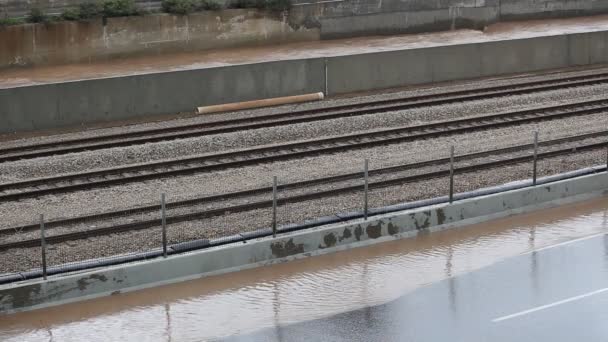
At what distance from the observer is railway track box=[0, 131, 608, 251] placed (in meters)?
17.1

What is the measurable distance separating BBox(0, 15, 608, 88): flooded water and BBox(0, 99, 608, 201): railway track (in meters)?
11.9

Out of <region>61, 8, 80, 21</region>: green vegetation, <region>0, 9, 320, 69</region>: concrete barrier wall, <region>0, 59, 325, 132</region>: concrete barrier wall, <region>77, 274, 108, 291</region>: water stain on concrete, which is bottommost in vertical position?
<region>77, 274, 108, 291</region>: water stain on concrete

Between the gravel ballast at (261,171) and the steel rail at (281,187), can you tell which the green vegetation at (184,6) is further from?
the steel rail at (281,187)

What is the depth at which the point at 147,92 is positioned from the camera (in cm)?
2777

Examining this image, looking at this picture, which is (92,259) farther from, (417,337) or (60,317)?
(417,337)

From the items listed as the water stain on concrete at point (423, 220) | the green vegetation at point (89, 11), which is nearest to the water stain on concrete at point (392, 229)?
the water stain on concrete at point (423, 220)

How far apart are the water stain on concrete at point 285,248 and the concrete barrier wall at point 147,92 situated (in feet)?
42.5

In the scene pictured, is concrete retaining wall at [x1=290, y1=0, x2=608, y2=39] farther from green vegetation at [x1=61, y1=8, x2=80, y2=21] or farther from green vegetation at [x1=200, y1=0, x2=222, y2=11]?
green vegetation at [x1=61, y1=8, x2=80, y2=21]

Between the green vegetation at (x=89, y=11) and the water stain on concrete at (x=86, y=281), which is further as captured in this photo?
the green vegetation at (x=89, y=11)

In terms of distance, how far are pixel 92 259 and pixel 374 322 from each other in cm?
492

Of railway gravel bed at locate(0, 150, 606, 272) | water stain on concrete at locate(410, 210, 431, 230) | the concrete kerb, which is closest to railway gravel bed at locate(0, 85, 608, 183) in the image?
railway gravel bed at locate(0, 150, 606, 272)

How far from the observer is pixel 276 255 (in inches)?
606

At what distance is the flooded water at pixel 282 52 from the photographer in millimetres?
33438

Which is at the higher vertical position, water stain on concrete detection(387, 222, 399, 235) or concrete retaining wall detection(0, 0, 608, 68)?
concrete retaining wall detection(0, 0, 608, 68)
